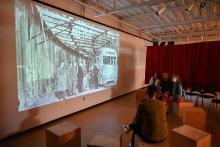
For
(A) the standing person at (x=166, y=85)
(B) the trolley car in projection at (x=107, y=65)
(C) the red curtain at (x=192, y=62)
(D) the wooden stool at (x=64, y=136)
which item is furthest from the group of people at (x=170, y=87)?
(D) the wooden stool at (x=64, y=136)

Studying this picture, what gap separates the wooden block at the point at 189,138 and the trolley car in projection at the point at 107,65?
3045 millimetres

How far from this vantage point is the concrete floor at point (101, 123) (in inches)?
110

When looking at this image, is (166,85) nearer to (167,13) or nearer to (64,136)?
(167,13)

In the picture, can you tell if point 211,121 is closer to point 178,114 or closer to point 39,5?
point 178,114

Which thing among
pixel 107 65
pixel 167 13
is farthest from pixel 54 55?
pixel 167 13

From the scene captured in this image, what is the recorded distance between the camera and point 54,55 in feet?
11.3

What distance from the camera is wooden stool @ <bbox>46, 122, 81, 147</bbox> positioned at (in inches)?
83.6

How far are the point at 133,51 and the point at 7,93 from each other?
17.9 feet

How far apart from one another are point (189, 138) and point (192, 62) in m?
3.95

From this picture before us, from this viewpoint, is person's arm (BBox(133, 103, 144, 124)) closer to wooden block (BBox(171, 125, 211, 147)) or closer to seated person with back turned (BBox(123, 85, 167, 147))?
seated person with back turned (BBox(123, 85, 167, 147))

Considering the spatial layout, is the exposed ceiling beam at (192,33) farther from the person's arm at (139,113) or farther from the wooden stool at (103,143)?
the wooden stool at (103,143)

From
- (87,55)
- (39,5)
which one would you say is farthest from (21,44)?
(87,55)

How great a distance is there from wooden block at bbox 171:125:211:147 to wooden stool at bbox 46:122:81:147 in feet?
4.91

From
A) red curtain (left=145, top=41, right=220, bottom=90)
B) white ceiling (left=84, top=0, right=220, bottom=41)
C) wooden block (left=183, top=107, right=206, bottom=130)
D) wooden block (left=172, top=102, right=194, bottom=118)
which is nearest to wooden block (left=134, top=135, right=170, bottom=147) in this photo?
wooden block (left=183, top=107, right=206, bottom=130)
